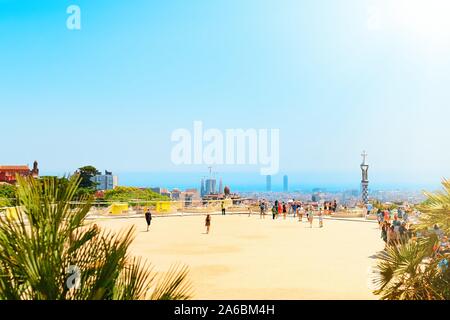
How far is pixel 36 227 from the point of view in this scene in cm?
262

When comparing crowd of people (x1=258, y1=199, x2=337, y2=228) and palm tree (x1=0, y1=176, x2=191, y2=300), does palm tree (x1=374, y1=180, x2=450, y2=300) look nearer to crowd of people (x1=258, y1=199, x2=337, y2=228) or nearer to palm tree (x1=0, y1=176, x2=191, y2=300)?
palm tree (x1=0, y1=176, x2=191, y2=300)

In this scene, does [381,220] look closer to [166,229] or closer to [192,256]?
[166,229]

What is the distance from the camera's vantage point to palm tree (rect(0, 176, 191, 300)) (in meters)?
2.57

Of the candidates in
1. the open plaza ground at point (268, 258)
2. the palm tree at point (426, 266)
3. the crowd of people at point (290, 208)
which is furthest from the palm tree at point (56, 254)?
the crowd of people at point (290, 208)

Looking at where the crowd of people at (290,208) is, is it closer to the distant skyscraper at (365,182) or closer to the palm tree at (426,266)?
the distant skyscraper at (365,182)

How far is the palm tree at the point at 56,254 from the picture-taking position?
2.57m

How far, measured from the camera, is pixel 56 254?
2.65m

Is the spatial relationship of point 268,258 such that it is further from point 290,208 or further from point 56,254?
point 290,208

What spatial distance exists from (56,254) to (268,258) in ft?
38.6

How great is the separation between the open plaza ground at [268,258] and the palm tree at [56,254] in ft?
12.9

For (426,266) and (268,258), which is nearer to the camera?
(426,266)

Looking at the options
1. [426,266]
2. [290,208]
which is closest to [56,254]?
[426,266]
